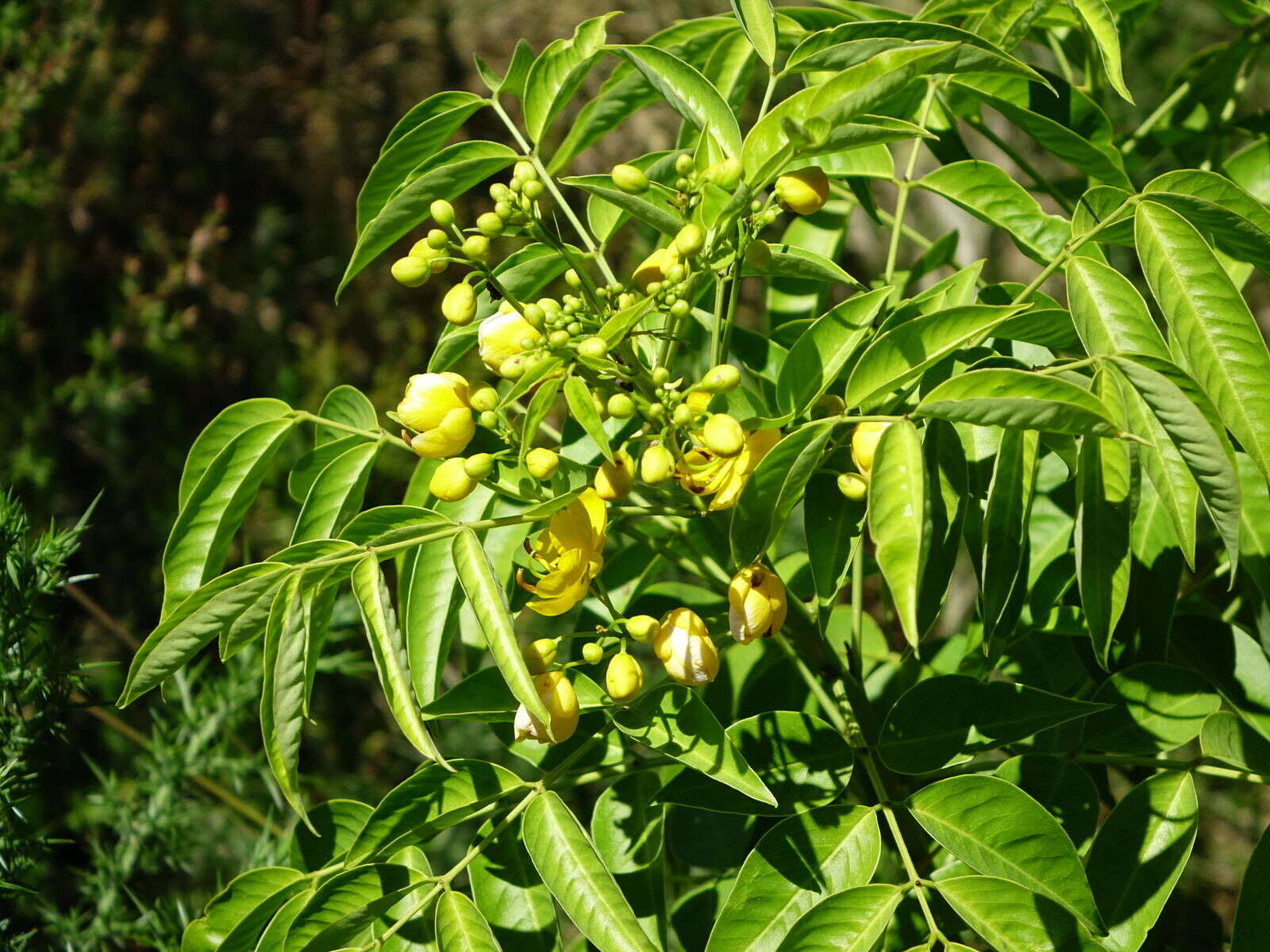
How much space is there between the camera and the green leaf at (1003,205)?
87 cm

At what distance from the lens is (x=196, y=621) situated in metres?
0.71

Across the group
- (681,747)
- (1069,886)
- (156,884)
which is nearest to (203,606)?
(681,747)

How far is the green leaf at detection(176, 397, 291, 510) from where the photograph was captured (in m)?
0.90

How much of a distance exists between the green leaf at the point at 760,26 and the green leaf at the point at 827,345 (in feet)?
0.68

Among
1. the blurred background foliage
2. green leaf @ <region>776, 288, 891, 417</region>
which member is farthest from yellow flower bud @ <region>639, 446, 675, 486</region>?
the blurred background foliage

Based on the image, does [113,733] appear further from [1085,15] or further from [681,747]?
[1085,15]

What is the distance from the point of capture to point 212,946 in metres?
0.91

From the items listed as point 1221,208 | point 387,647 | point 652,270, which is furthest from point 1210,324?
point 387,647

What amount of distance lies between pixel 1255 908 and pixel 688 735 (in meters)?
0.47

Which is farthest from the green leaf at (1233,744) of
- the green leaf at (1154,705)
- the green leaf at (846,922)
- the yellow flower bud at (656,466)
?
the yellow flower bud at (656,466)

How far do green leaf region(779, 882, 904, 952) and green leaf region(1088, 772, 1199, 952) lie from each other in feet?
0.58

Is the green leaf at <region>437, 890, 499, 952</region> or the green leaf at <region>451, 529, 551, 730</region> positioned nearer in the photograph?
the green leaf at <region>451, 529, 551, 730</region>

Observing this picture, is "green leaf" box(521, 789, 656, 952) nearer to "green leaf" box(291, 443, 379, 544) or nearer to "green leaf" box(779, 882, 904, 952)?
"green leaf" box(779, 882, 904, 952)

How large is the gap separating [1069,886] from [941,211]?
2.72 metres
